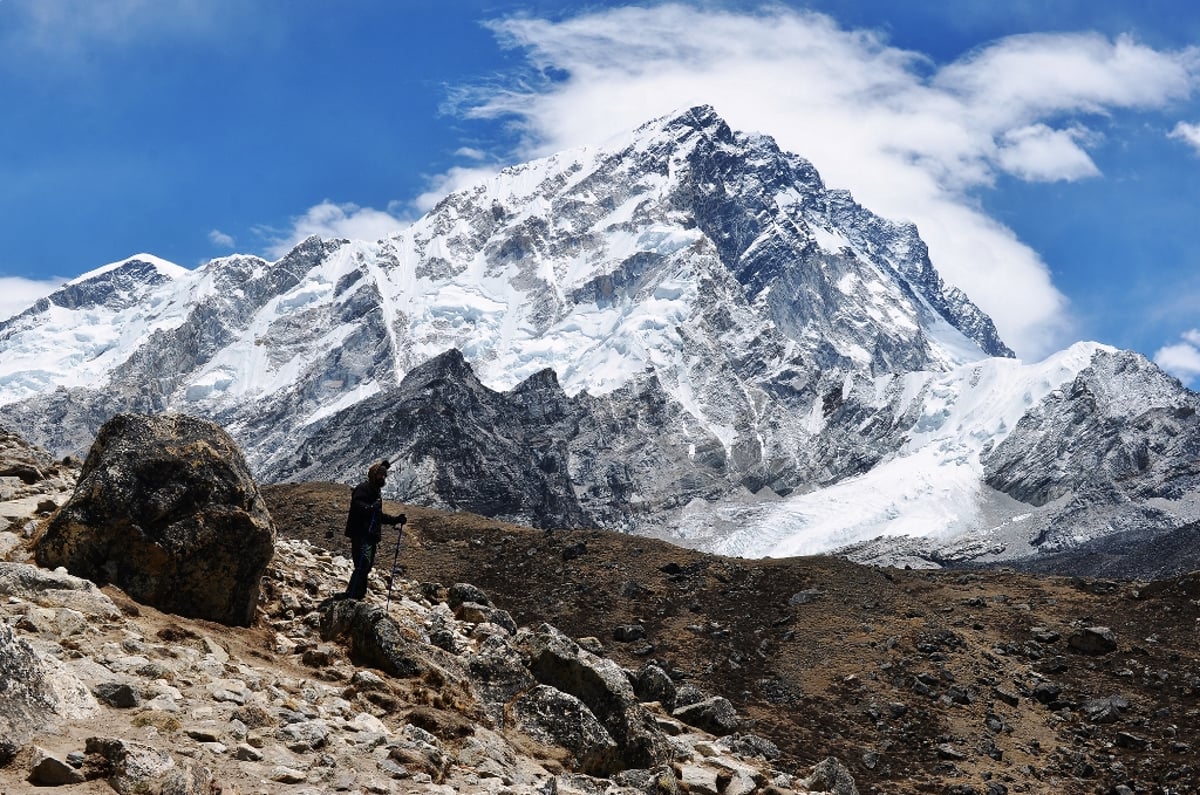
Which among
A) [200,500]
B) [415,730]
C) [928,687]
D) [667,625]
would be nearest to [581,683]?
[415,730]

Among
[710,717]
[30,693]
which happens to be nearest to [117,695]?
[30,693]

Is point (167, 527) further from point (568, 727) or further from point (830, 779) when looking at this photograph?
point (830, 779)

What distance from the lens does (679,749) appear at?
62.5 ft

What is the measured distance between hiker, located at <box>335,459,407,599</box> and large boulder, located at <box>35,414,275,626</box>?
191 cm

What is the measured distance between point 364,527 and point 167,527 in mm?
3881

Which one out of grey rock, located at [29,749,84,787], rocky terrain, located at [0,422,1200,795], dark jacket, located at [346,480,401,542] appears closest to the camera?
grey rock, located at [29,749,84,787]

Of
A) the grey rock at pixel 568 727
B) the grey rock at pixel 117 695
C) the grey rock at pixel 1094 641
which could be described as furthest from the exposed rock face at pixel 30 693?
the grey rock at pixel 1094 641

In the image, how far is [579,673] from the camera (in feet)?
62.6

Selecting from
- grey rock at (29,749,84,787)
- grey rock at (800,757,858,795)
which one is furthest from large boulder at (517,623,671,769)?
grey rock at (29,749,84,787)

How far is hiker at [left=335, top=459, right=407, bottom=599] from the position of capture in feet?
64.9

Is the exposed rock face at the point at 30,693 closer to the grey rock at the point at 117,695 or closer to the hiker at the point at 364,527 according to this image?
the grey rock at the point at 117,695

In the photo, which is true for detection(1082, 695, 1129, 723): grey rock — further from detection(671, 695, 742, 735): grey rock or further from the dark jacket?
the dark jacket

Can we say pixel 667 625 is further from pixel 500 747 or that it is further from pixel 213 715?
pixel 213 715

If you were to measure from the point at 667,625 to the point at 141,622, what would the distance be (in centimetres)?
2339
